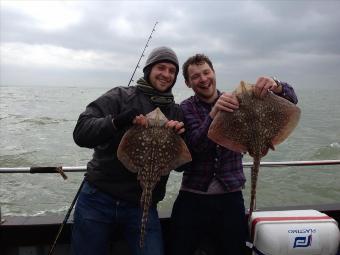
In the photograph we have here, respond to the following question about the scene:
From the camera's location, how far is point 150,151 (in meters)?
3.22

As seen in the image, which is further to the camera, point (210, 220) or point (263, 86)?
point (210, 220)

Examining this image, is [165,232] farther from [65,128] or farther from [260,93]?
[65,128]

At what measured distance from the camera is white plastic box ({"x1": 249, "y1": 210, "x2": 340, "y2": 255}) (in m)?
3.60

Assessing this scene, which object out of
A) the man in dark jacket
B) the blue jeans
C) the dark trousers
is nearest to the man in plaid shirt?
the dark trousers

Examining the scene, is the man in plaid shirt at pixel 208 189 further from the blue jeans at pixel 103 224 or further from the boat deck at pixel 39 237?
the boat deck at pixel 39 237

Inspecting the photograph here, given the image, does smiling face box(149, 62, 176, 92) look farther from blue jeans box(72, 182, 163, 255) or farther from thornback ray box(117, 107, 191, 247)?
blue jeans box(72, 182, 163, 255)

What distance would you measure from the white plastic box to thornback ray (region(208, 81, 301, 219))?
1.53ft

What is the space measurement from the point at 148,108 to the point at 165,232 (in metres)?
1.61

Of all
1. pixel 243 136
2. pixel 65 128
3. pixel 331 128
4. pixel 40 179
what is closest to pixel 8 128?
pixel 65 128

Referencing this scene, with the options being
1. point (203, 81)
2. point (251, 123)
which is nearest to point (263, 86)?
point (251, 123)

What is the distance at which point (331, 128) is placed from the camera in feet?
101

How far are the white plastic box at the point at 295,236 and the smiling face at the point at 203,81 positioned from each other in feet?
4.76

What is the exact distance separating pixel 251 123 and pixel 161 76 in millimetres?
1030

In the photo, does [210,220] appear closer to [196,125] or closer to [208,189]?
[208,189]
